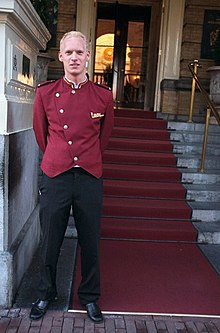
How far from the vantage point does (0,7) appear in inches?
99.7

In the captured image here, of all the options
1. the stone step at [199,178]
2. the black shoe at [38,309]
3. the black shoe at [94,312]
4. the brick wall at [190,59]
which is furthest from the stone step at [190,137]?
the black shoe at [38,309]

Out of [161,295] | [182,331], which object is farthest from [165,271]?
[182,331]

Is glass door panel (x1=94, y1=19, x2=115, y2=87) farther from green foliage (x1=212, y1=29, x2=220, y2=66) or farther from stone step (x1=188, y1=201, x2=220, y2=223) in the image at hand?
stone step (x1=188, y1=201, x2=220, y2=223)

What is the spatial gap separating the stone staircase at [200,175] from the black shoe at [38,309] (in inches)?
90.6

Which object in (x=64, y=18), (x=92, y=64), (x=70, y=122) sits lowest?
(x=70, y=122)

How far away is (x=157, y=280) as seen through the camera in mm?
3582

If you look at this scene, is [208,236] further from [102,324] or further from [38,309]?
[38,309]

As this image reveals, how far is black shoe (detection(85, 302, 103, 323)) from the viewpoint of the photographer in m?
2.82

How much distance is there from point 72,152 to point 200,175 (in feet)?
10.8

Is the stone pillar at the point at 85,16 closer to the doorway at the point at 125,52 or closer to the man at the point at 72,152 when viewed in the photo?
the doorway at the point at 125,52

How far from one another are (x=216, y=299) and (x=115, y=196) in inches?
85.5

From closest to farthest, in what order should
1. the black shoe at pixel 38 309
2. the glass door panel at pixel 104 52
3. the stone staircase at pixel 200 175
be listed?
the black shoe at pixel 38 309
the stone staircase at pixel 200 175
the glass door panel at pixel 104 52

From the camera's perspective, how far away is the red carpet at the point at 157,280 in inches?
122

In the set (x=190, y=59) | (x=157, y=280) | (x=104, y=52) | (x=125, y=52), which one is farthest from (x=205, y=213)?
(x=104, y=52)
